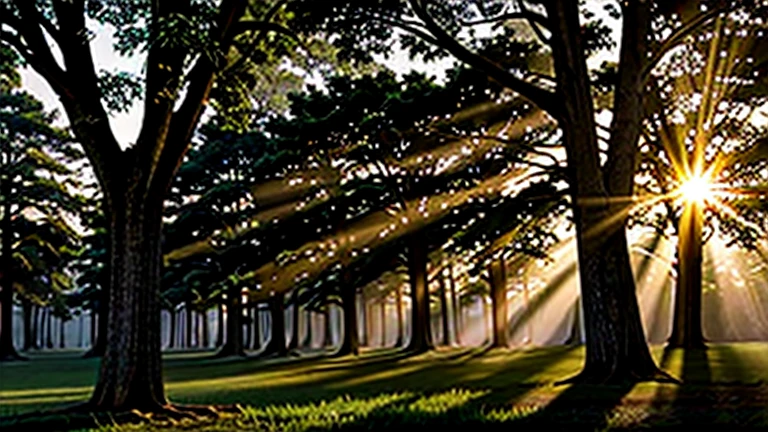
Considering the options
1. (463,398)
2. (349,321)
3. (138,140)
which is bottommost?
(463,398)

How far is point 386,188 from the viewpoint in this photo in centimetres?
2567

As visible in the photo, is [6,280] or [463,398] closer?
[463,398]

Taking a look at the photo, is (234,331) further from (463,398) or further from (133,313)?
(463,398)

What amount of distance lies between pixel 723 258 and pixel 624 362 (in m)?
33.6

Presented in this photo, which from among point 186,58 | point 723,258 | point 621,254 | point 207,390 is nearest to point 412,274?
point 207,390

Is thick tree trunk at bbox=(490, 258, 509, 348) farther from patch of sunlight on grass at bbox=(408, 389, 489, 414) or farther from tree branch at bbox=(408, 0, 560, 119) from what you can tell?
patch of sunlight on grass at bbox=(408, 389, 489, 414)

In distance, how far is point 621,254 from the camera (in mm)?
12078

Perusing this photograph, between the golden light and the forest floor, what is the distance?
16.1ft

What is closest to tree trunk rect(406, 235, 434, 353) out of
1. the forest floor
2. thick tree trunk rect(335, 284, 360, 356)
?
thick tree trunk rect(335, 284, 360, 356)

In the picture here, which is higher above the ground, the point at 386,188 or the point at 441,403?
the point at 386,188

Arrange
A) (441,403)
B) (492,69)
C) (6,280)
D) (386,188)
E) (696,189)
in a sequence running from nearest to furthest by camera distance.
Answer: (441,403), (492,69), (696,189), (386,188), (6,280)

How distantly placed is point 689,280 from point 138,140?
1714 cm

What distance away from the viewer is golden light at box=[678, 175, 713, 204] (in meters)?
21.4

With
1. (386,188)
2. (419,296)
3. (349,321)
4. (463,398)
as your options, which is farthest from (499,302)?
(463,398)
